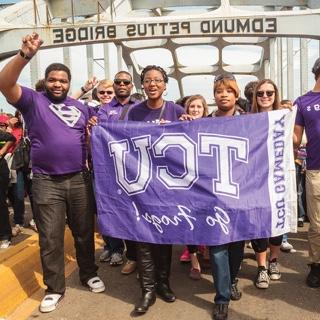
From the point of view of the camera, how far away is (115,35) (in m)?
8.70

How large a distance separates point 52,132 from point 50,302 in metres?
1.43

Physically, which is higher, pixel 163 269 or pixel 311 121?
pixel 311 121

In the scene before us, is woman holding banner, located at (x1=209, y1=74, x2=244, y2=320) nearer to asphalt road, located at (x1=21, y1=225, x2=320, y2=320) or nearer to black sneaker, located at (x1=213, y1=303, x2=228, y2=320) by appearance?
black sneaker, located at (x1=213, y1=303, x2=228, y2=320)

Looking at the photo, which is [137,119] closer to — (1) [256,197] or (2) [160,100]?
(2) [160,100]

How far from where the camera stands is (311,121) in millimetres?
4152

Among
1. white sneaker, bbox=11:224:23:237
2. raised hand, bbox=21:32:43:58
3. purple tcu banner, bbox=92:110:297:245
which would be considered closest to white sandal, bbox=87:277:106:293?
purple tcu banner, bbox=92:110:297:245

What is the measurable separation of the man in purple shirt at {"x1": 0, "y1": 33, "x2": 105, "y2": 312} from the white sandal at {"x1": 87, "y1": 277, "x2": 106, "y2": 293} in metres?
0.30

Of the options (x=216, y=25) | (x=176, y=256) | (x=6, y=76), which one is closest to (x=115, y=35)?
(x=216, y=25)

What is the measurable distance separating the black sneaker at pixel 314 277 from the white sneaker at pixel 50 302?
2262 mm

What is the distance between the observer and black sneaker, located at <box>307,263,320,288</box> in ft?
14.1

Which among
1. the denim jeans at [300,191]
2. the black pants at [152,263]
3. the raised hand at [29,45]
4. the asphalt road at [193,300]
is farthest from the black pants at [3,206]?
the denim jeans at [300,191]

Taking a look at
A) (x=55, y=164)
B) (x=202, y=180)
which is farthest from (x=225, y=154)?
(x=55, y=164)

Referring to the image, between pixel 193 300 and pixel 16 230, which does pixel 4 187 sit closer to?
pixel 16 230

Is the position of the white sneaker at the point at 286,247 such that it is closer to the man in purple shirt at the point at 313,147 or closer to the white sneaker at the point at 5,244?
the man in purple shirt at the point at 313,147
